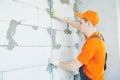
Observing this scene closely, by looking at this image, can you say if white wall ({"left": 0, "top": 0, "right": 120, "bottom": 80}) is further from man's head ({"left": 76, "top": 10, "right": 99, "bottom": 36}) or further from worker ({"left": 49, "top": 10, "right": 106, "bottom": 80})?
man's head ({"left": 76, "top": 10, "right": 99, "bottom": 36})

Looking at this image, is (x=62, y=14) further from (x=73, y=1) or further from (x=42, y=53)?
(x=42, y=53)

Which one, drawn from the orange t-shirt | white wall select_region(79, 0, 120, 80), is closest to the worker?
the orange t-shirt

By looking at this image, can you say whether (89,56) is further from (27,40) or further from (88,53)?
(27,40)

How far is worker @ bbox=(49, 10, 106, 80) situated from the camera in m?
2.06

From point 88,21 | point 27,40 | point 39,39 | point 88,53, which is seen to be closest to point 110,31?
point 88,21

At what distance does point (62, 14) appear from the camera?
7.99 ft

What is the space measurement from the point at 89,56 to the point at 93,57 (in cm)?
16

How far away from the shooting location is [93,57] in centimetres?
218

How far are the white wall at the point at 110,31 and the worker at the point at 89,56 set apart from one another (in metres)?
0.42

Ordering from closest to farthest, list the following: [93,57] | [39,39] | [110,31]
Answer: [39,39] → [93,57] → [110,31]

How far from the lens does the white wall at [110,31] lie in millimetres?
2592

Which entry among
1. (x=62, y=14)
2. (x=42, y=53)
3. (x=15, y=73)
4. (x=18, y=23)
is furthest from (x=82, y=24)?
(x=15, y=73)

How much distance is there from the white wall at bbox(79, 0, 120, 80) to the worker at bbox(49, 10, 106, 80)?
1.39 feet

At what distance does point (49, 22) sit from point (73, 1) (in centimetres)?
86
